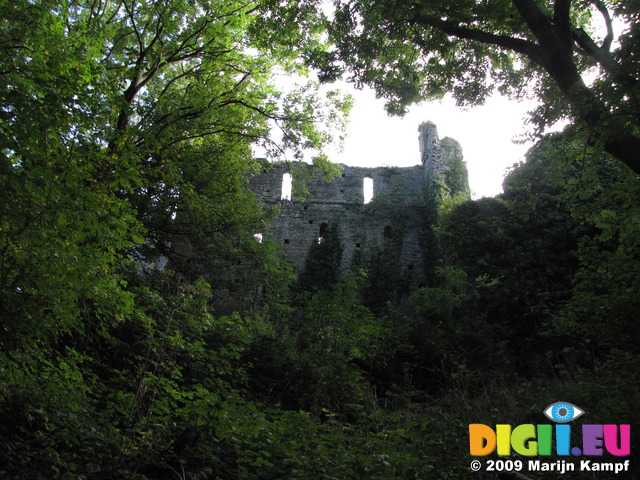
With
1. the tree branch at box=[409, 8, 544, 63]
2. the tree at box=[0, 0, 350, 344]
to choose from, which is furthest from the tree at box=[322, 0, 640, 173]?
the tree at box=[0, 0, 350, 344]

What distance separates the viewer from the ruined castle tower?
19.1m

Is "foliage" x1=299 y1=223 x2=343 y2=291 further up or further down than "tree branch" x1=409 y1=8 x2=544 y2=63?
further down

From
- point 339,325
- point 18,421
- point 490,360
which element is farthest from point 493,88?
point 18,421

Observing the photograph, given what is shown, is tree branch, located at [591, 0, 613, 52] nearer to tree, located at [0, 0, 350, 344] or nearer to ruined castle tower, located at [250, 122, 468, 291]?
tree, located at [0, 0, 350, 344]

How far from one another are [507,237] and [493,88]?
714 centimetres

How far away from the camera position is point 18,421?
331 centimetres

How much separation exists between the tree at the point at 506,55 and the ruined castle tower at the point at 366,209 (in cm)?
1158

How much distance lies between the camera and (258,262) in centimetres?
1260

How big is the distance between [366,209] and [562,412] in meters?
15.3

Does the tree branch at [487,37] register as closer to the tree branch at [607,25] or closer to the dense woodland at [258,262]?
the dense woodland at [258,262]

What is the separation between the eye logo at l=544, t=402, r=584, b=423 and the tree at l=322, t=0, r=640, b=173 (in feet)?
9.37

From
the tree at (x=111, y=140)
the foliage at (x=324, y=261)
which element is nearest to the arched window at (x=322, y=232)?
the foliage at (x=324, y=261)

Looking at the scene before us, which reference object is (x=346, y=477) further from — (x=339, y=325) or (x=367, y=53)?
(x=367, y=53)

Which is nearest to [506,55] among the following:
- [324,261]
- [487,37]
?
[487,37]
